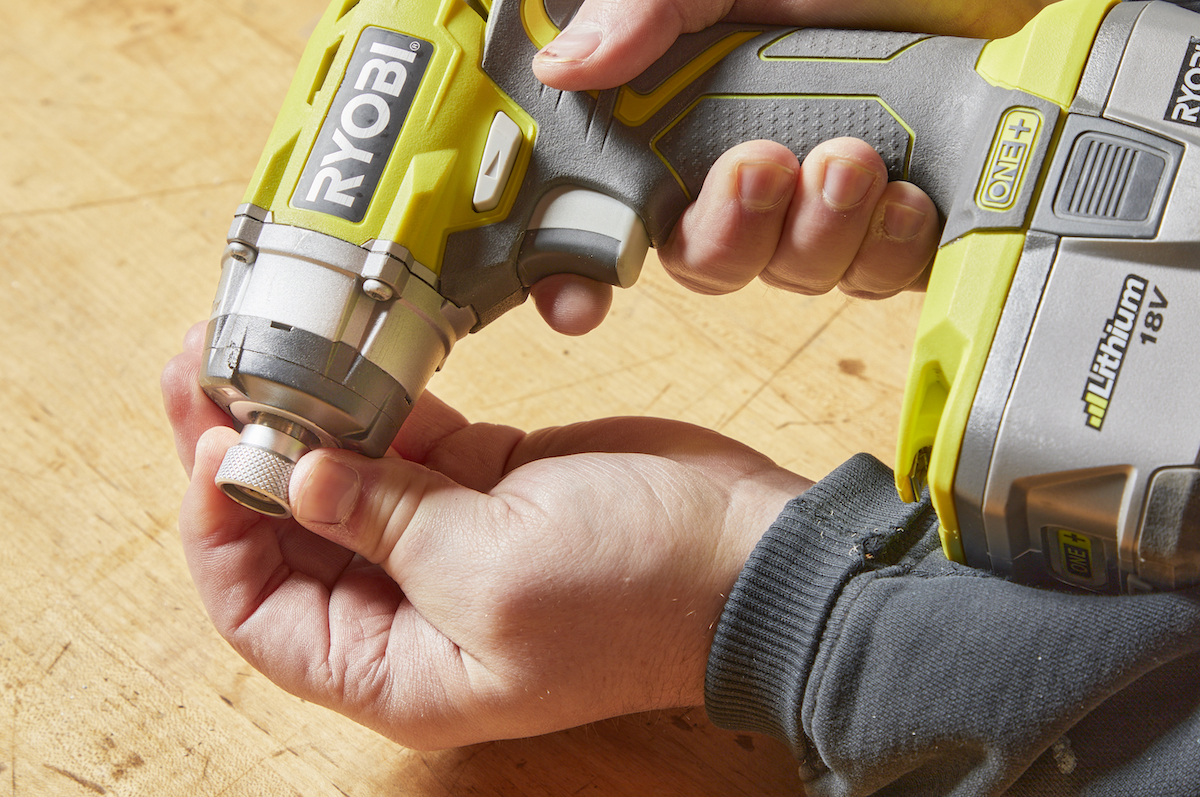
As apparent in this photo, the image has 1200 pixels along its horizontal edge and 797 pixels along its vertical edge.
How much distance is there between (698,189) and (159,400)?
585mm

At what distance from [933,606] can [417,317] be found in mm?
413

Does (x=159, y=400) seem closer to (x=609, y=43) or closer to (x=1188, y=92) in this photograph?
(x=609, y=43)

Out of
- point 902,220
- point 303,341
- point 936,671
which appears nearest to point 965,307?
point 902,220

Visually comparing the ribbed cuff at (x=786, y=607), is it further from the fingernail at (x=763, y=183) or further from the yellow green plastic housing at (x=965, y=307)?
the fingernail at (x=763, y=183)

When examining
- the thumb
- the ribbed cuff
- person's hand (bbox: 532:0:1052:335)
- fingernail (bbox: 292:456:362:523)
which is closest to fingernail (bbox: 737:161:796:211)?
person's hand (bbox: 532:0:1052:335)

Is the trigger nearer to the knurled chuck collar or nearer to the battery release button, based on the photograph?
the knurled chuck collar

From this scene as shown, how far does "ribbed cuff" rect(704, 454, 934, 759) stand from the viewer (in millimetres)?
649

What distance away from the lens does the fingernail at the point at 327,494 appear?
0.66 meters

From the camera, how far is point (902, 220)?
0.69 m

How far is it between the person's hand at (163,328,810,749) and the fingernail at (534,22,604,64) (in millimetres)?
301

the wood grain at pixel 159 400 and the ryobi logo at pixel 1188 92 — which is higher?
the ryobi logo at pixel 1188 92

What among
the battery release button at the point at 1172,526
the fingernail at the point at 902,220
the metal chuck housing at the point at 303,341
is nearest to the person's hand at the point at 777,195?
the fingernail at the point at 902,220

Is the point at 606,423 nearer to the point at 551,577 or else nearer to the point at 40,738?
the point at 551,577

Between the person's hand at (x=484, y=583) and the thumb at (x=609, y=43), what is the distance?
0.29m
